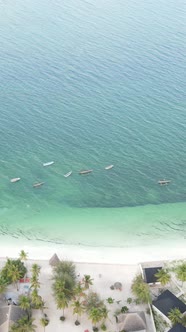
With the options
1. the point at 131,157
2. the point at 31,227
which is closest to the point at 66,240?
the point at 31,227

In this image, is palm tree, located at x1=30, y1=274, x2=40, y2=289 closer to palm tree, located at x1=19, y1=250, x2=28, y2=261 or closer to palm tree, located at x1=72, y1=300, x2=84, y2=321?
palm tree, located at x1=19, y1=250, x2=28, y2=261

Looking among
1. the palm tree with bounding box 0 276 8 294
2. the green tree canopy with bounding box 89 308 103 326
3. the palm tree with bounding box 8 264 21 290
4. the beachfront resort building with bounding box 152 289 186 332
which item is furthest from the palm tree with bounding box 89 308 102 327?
the palm tree with bounding box 0 276 8 294

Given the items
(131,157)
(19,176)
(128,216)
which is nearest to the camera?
(128,216)

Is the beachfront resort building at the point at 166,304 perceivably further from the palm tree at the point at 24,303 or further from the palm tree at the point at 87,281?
the palm tree at the point at 24,303

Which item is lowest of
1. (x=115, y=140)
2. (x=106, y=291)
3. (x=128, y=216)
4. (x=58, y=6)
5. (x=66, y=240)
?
(x=106, y=291)

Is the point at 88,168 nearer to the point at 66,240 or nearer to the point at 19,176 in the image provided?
the point at 19,176
